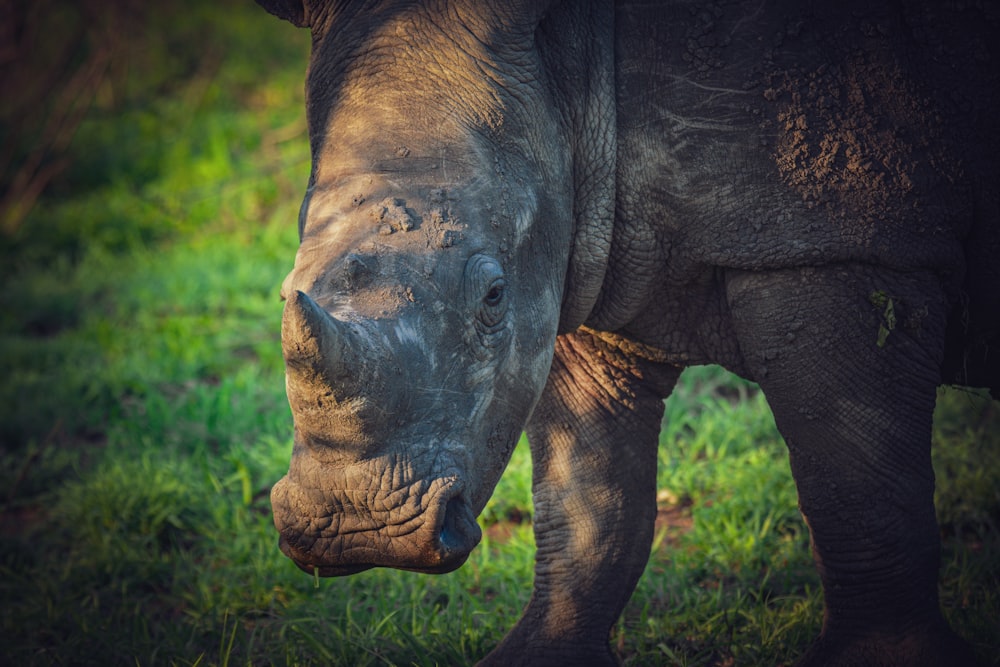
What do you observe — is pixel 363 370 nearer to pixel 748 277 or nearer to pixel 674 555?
pixel 748 277

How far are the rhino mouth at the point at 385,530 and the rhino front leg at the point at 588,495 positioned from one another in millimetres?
1007

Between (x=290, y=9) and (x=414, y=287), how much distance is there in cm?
101

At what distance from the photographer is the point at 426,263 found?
93.7 inches

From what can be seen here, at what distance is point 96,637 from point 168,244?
4.86m

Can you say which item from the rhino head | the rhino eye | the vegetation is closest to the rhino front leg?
the vegetation

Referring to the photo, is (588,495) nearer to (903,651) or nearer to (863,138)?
(903,651)

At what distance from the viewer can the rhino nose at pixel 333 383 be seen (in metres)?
2.08

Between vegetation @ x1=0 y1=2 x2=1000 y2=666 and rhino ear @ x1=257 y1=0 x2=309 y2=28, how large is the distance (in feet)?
6.32

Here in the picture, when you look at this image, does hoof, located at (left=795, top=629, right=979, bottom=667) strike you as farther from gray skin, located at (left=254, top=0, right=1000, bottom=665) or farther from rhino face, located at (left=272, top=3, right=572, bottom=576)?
rhino face, located at (left=272, top=3, right=572, bottom=576)

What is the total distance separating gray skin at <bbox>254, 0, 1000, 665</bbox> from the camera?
2357 millimetres

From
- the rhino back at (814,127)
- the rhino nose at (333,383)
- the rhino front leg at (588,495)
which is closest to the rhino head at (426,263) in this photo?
the rhino nose at (333,383)

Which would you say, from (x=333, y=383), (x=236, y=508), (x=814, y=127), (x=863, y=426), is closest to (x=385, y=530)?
(x=333, y=383)

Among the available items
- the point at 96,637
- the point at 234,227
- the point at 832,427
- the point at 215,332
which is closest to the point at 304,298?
the point at 832,427

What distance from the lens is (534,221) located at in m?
2.60
